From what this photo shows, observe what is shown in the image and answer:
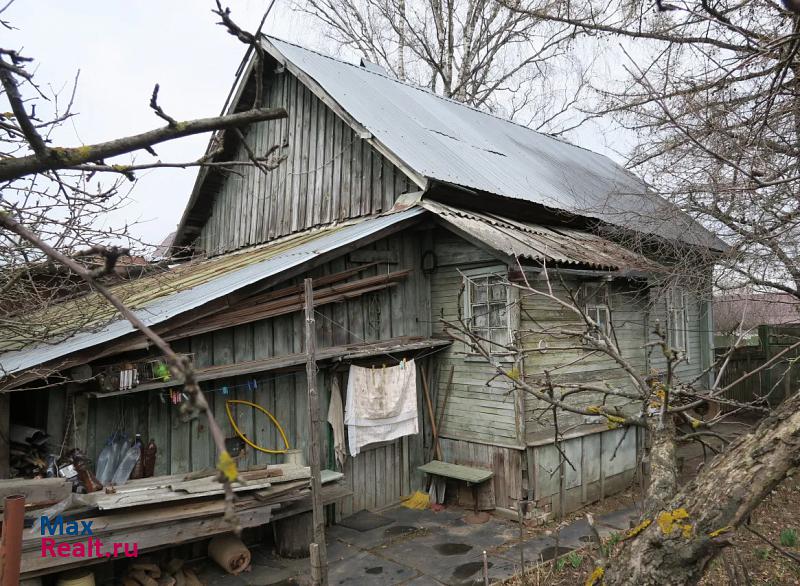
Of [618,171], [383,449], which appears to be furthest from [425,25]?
[383,449]

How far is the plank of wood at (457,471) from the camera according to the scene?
313 inches

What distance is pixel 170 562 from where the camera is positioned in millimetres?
6016

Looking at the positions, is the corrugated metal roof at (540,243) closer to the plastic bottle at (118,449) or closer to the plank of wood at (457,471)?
the plank of wood at (457,471)

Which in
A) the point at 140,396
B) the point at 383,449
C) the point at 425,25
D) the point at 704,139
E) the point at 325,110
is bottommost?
the point at 383,449

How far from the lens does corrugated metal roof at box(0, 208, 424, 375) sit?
19.5 feet

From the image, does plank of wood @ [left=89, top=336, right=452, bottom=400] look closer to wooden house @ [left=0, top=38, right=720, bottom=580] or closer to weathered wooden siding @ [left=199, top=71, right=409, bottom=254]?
wooden house @ [left=0, top=38, right=720, bottom=580]

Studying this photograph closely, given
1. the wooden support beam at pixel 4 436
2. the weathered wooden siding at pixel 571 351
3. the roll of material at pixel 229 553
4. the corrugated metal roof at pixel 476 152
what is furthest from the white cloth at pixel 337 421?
the wooden support beam at pixel 4 436

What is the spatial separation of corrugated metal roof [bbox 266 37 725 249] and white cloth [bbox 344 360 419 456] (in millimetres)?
3084

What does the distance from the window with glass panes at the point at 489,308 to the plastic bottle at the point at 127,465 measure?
4.51m

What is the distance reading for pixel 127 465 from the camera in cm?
613

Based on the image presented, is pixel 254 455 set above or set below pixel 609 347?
below

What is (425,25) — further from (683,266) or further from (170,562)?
(170,562)

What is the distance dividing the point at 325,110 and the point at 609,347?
321 inches

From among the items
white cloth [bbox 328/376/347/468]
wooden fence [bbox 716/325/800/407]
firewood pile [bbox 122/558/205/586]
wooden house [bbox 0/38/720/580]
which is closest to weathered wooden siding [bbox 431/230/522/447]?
wooden house [bbox 0/38/720/580]
